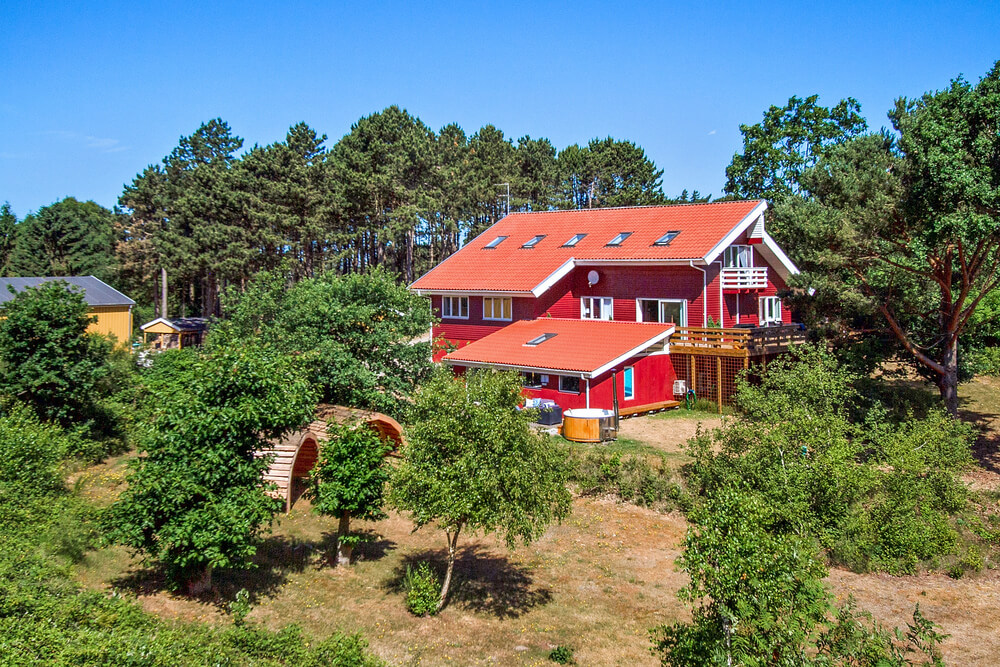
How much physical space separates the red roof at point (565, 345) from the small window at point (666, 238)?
4.04 metres

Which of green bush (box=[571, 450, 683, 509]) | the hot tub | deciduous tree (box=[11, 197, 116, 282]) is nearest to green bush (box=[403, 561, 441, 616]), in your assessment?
green bush (box=[571, 450, 683, 509])

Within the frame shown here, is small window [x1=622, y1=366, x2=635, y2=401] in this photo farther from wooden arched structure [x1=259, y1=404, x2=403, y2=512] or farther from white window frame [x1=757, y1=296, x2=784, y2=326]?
wooden arched structure [x1=259, y1=404, x2=403, y2=512]

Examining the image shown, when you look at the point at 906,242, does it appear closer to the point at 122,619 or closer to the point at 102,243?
the point at 122,619

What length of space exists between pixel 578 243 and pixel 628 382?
995cm

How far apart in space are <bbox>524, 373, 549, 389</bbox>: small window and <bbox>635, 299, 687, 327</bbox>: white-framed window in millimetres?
6601

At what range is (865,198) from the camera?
2534 cm

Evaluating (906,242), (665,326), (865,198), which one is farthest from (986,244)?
(665,326)

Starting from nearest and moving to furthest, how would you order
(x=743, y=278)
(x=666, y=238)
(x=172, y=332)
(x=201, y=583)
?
(x=201, y=583) < (x=743, y=278) < (x=666, y=238) < (x=172, y=332)

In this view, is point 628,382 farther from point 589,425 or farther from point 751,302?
point 751,302

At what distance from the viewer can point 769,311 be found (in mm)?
36250

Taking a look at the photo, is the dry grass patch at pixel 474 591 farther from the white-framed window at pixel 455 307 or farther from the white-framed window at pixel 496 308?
the white-framed window at pixel 455 307

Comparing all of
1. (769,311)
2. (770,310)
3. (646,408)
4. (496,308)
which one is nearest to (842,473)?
(646,408)

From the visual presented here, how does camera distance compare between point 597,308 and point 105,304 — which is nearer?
point 597,308

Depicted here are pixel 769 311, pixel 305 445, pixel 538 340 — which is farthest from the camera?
pixel 769 311
